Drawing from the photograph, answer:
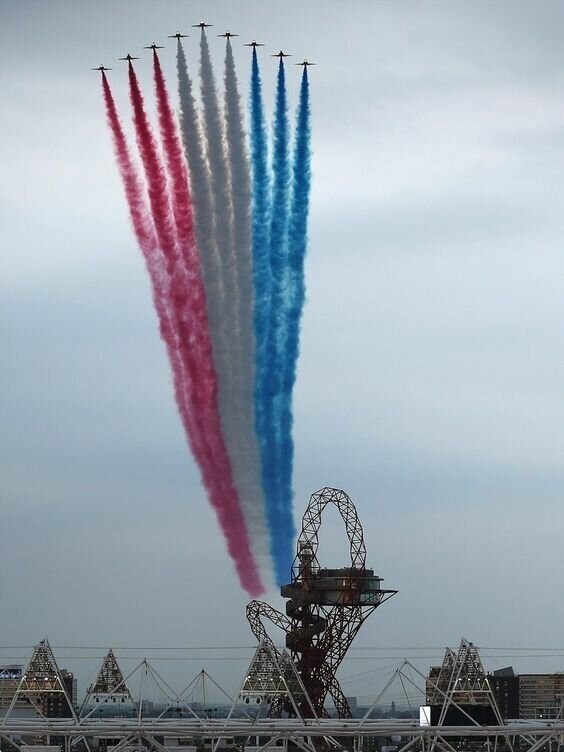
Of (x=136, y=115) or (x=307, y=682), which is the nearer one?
(x=136, y=115)

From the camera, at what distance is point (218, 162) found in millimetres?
143375

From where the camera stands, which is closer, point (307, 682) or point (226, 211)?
point (226, 211)

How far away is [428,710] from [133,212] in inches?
2482

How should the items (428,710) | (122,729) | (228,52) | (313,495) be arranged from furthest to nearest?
(313,495)
(428,710)
(228,52)
(122,729)

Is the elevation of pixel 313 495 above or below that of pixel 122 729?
above

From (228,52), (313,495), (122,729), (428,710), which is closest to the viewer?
(122,729)

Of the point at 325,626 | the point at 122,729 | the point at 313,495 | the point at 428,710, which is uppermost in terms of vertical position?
the point at 313,495

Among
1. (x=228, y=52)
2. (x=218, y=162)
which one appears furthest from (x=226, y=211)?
(x=228, y=52)

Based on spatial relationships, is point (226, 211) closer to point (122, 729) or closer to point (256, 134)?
point (256, 134)

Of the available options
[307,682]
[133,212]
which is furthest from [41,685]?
[133,212]

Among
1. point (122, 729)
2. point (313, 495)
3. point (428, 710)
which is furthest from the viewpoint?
point (313, 495)

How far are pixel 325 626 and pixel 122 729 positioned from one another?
9629 centimetres

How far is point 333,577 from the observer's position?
198m

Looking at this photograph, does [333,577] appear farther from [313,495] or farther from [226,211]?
[226,211]
